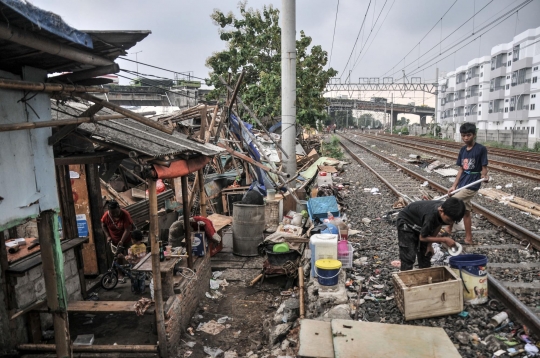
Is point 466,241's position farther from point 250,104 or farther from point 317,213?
point 250,104

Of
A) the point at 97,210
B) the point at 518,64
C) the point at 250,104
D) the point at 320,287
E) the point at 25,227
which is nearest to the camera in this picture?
the point at 320,287

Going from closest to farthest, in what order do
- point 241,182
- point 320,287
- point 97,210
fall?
point 320,287 < point 97,210 < point 241,182

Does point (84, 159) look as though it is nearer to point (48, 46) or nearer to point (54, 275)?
point (54, 275)

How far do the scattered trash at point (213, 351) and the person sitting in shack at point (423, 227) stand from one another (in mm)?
3020

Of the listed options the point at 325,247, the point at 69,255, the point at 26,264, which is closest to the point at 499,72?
the point at 325,247

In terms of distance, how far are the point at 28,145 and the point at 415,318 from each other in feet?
15.8

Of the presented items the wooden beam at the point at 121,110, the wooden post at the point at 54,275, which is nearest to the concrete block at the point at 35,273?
the wooden post at the point at 54,275

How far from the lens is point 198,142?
23.1ft

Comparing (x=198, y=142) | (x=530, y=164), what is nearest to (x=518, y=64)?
(x=530, y=164)

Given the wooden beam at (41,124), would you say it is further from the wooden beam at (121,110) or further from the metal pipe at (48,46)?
the metal pipe at (48,46)

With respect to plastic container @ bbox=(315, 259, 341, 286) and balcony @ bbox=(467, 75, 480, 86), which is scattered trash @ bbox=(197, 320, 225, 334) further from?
balcony @ bbox=(467, 75, 480, 86)

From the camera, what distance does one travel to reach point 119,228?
292 inches

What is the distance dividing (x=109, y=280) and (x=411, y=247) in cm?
550

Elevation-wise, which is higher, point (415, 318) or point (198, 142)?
point (198, 142)
